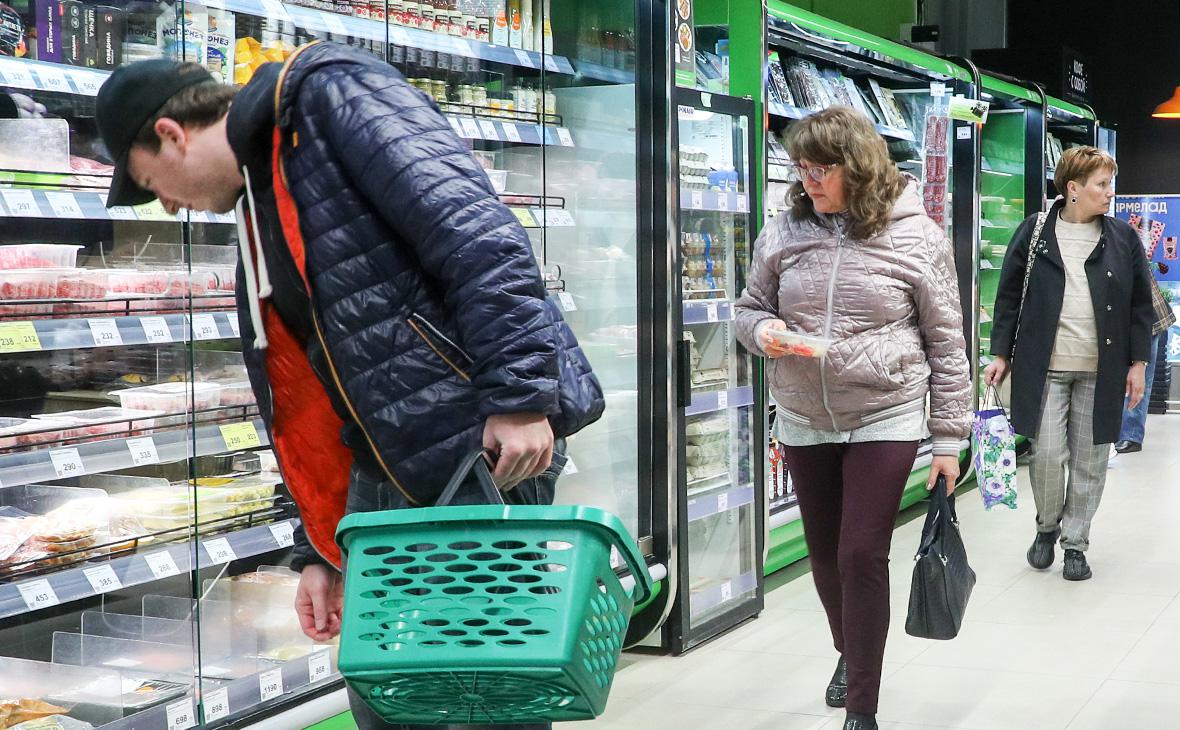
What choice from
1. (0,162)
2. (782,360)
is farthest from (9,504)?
(782,360)

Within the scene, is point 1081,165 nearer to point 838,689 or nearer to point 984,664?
point 984,664

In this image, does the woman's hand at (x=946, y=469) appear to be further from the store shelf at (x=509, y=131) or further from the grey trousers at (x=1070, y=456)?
the grey trousers at (x=1070, y=456)

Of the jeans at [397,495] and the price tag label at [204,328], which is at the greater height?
the price tag label at [204,328]

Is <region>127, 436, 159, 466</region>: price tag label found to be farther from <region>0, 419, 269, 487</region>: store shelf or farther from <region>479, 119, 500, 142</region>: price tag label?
<region>479, 119, 500, 142</region>: price tag label

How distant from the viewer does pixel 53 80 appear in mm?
2688

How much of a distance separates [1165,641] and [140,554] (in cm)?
350

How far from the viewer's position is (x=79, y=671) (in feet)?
9.51

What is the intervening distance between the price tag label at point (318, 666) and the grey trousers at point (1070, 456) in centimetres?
357

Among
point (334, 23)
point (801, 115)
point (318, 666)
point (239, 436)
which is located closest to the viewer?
point (239, 436)

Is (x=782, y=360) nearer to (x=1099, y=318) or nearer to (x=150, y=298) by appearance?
(x=150, y=298)

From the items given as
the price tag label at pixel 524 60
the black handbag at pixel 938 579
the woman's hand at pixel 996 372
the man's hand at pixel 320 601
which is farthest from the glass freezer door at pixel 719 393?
the man's hand at pixel 320 601

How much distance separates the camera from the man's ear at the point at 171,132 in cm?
179

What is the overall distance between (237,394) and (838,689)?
1952mm

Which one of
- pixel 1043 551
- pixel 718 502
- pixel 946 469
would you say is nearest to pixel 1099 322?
pixel 1043 551
